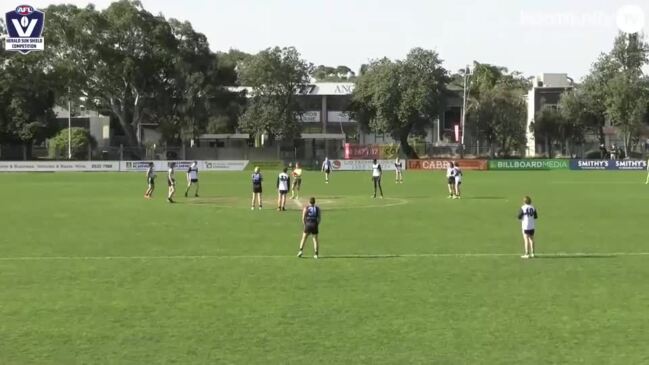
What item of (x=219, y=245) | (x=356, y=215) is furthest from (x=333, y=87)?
(x=219, y=245)

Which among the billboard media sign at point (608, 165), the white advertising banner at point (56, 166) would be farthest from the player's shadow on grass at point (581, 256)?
the white advertising banner at point (56, 166)

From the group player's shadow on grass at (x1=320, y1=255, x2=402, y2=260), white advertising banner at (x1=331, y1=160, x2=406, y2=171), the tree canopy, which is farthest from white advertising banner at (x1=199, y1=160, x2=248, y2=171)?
player's shadow on grass at (x1=320, y1=255, x2=402, y2=260)

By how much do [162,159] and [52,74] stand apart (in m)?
14.3

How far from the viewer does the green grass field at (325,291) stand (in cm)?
1040

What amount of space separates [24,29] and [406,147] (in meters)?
43.2

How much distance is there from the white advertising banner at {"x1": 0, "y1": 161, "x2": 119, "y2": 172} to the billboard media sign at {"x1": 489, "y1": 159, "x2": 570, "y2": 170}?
3850cm

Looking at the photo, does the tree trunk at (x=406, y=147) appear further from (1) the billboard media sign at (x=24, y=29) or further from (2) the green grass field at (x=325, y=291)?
(2) the green grass field at (x=325, y=291)

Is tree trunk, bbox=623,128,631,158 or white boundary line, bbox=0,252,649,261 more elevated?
tree trunk, bbox=623,128,631,158

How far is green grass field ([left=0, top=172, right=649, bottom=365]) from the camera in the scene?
10.4 metres

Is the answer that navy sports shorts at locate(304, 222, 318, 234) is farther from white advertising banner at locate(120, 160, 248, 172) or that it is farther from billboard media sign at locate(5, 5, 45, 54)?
white advertising banner at locate(120, 160, 248, 172)

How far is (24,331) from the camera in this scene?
11305 millimetres

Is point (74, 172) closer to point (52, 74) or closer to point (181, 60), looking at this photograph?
point (52, 74)

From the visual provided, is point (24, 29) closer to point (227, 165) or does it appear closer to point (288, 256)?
point (227, 165)

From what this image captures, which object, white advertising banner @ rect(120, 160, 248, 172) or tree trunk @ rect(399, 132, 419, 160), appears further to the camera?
tree trunk @ rect(399, 132, 419, 160)
